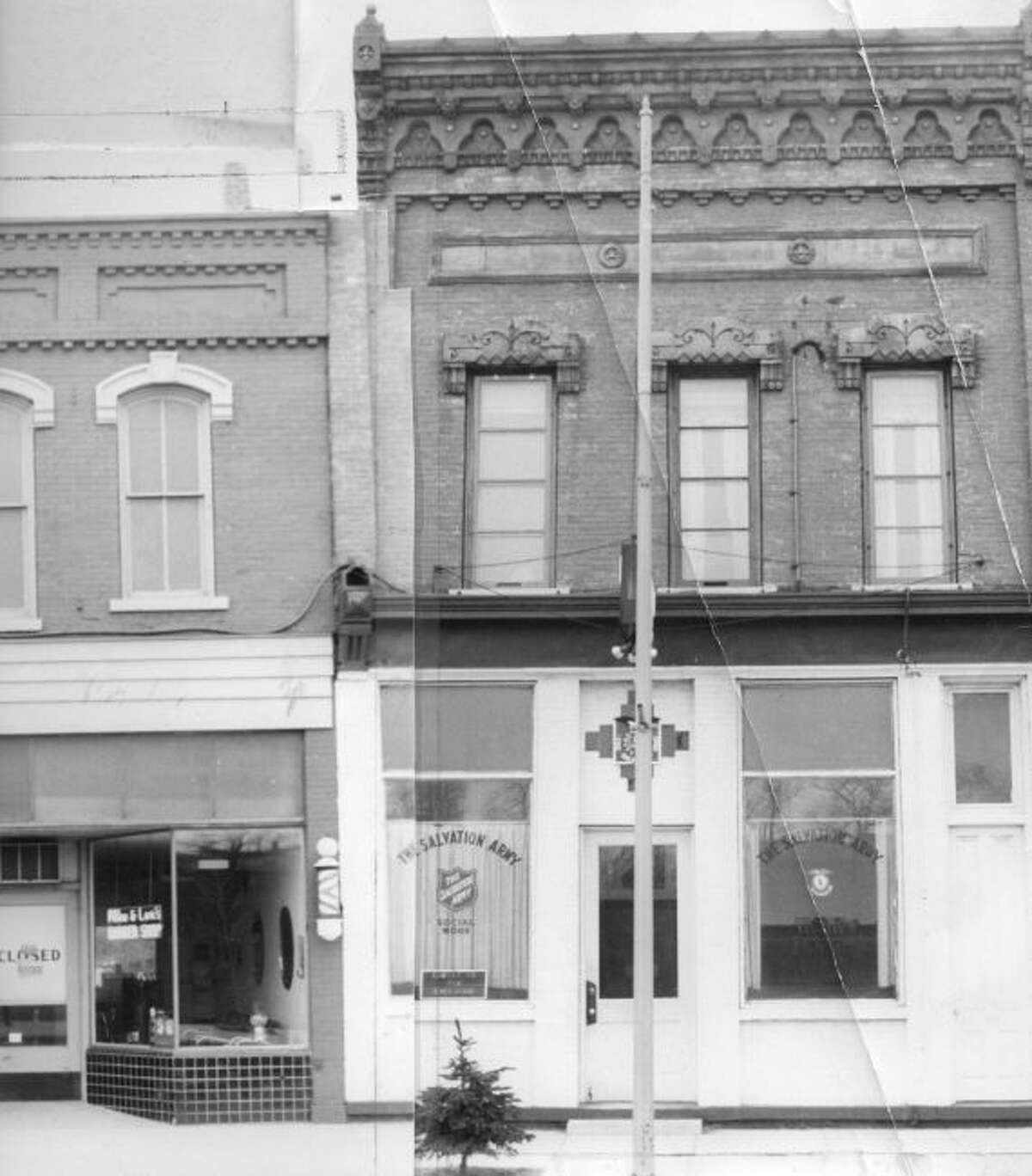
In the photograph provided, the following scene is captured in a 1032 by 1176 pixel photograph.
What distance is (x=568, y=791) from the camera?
3041mm

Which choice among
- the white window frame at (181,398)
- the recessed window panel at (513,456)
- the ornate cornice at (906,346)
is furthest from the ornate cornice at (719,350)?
the white window frame at (181,398)

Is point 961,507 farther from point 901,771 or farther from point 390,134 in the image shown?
point 390,134

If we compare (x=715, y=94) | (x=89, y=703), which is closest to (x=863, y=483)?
(x=715, y=94)

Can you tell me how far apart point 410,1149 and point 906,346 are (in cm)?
160

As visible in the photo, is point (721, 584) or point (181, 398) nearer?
point (721, 584)

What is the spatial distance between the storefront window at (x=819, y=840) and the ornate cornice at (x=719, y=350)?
54 cm

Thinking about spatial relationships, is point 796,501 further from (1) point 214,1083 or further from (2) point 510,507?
(1) point 214,1083

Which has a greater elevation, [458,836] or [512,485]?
[512,485]

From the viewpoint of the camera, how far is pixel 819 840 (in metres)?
3.02

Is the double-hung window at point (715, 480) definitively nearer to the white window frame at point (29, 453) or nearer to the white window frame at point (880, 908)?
the white window frame at point (880, 908)

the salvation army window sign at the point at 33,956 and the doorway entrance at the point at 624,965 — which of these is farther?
the salvation army window sign at the point at 33,956

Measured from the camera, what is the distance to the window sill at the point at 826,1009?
3.00 metres

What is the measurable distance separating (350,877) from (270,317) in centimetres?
98

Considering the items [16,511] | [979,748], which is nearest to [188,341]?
[16,511]
